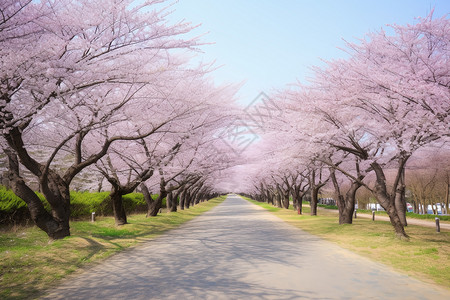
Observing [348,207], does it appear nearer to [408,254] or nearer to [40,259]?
[408,254]

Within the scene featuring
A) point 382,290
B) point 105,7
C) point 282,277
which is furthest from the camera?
point 105,7

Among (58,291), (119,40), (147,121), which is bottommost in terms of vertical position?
(58,291)

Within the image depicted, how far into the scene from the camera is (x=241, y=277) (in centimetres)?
636

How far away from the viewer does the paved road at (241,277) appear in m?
5.28

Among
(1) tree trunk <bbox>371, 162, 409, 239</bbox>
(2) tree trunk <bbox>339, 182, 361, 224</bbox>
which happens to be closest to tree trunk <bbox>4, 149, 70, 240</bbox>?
(1) tree trunk <bbox>371, 162, 409, 239</bbox>

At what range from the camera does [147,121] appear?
1151 centimetres

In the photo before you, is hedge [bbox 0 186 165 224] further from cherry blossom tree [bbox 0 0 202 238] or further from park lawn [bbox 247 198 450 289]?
park lawn [bbox 247 198 450 289]

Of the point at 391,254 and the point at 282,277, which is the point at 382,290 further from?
the point at 391,254

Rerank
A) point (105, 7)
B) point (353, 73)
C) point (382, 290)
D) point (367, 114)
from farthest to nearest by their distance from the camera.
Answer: point (367, 114), point (353, 73), point (105, 7), point (382, 290)

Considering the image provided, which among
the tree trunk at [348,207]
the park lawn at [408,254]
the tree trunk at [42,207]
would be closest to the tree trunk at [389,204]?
the park lawn at [408,254]

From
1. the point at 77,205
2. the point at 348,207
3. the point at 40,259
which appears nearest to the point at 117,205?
the point at 77,205

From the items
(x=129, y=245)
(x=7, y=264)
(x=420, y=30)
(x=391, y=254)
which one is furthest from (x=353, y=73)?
(x=7, y=264)

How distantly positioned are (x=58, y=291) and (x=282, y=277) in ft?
13.4

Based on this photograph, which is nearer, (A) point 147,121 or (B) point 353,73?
(B) point 353,73
